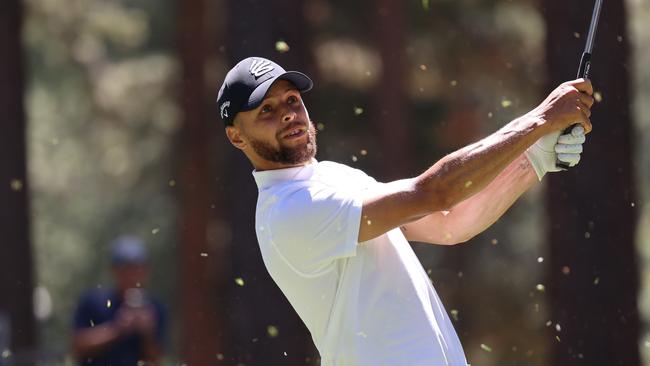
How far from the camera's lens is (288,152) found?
4426 millimetres

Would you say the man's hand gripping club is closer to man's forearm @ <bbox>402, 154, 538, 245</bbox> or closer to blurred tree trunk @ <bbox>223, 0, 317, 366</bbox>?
man's forearm @ <bbox>402, 154, 538, 245</bbox>

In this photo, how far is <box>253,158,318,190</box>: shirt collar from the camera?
4367mm

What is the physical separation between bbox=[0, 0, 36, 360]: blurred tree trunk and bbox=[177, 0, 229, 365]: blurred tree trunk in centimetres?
274

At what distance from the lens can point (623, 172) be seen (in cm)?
894

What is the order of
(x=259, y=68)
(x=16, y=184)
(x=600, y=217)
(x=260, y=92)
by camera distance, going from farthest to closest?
1. (x=16, y=184)
2. (x=600, y=217)
3. (x=259, y=68)
4. (x=260, y=92)

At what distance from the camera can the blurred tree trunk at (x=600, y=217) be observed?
880 cm

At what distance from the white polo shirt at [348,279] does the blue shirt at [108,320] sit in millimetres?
5164

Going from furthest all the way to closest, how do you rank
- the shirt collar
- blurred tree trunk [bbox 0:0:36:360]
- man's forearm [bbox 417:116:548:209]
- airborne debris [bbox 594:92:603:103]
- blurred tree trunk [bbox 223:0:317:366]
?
blurred tree trunk [bbox 0:0:36:360]
blurred tree trunk [bbox 223:0:317:366]
airborne debris [bbox 594:92:603:103]
the shirt collar
man's forearm [bbox 417:116:548:209]

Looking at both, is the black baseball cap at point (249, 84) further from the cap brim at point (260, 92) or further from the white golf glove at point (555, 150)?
the white golf glove at point (555, 150)

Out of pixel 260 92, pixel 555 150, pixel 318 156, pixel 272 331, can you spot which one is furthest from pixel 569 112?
pixel 318 156

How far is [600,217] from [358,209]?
202 inches

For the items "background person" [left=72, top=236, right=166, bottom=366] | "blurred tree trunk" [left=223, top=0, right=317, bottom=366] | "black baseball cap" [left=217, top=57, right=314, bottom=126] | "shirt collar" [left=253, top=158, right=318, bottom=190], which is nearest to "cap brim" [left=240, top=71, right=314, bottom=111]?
"black baseball cap" [left=217, top=57, right=314, bottom=126]

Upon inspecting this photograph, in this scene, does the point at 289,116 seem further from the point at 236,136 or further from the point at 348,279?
the point at 348,279

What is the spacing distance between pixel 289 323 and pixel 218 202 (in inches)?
239
